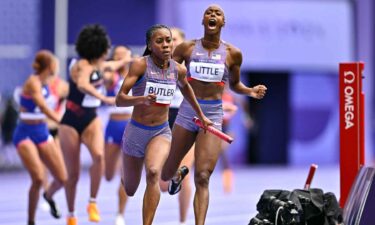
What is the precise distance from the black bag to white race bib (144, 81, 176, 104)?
128 cm

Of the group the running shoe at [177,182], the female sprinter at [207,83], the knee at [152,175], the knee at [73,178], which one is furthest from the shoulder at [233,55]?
the knee at [73,178]

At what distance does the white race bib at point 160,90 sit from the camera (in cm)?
875

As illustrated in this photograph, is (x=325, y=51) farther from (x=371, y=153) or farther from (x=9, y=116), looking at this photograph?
(x=9, y=116)

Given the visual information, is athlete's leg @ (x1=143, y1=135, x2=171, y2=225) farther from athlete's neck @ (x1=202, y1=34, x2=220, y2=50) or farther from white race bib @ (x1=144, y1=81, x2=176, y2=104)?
athlete's neck @ (x1=202, y1=34, x2=220, y2=50)

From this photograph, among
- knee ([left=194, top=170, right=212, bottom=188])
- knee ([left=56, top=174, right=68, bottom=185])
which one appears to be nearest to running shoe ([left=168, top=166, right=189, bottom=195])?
knee ([left=194, top=170, right=212, bottom=188])

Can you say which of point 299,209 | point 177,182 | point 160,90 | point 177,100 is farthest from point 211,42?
point 177,100

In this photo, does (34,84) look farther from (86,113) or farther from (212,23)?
(212,23)

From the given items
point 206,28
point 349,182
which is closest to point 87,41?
point 206,28

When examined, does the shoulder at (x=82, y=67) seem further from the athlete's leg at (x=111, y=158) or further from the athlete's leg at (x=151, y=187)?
the athlete's leg at (x=151, y=187)

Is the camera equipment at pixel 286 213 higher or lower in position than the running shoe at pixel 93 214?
higher

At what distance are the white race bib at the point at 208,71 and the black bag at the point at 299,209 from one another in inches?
49.0

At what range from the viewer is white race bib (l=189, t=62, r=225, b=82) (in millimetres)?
9336

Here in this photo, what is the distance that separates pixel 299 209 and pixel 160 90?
1629 millimetres

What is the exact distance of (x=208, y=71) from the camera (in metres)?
9.34
